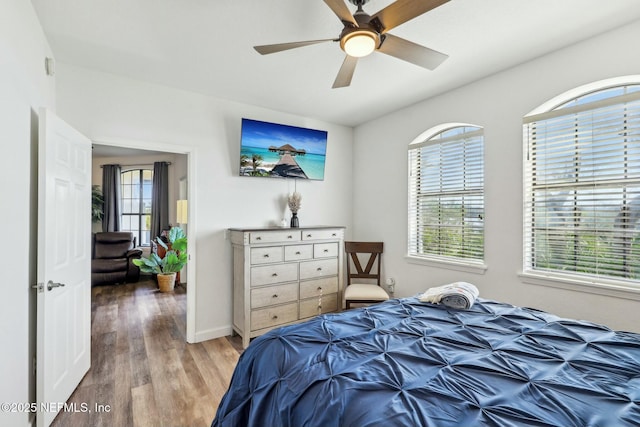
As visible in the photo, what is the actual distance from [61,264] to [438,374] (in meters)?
2.41

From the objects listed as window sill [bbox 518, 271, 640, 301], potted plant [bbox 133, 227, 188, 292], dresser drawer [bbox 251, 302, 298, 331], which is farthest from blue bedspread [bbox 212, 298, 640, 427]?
potted plant [bbox 133, 227, 188, 292]

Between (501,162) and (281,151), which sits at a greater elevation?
(281,151)

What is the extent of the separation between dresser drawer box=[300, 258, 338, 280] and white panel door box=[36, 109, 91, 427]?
2.00 m

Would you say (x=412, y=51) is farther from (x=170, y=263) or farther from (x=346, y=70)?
(x=170, y=263)

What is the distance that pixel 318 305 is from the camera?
3523mm

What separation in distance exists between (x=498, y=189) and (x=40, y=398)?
3706mm

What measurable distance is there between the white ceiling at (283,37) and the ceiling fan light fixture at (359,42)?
356 millimetres

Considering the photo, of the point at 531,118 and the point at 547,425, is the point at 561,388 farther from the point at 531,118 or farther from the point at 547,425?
the point at 531,118

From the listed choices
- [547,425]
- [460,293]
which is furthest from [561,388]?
[460,293]

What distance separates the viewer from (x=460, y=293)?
6.40 ft

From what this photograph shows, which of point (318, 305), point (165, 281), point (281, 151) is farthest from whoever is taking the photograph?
point (165, 281)

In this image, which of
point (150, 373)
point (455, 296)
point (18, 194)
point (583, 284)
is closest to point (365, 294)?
point (455, 296)

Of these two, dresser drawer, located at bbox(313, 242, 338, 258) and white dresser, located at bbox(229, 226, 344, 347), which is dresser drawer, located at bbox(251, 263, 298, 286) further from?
dresser drawer, located at bbox(313, 242, 338, 258)

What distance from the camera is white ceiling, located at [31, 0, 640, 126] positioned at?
187 cm
